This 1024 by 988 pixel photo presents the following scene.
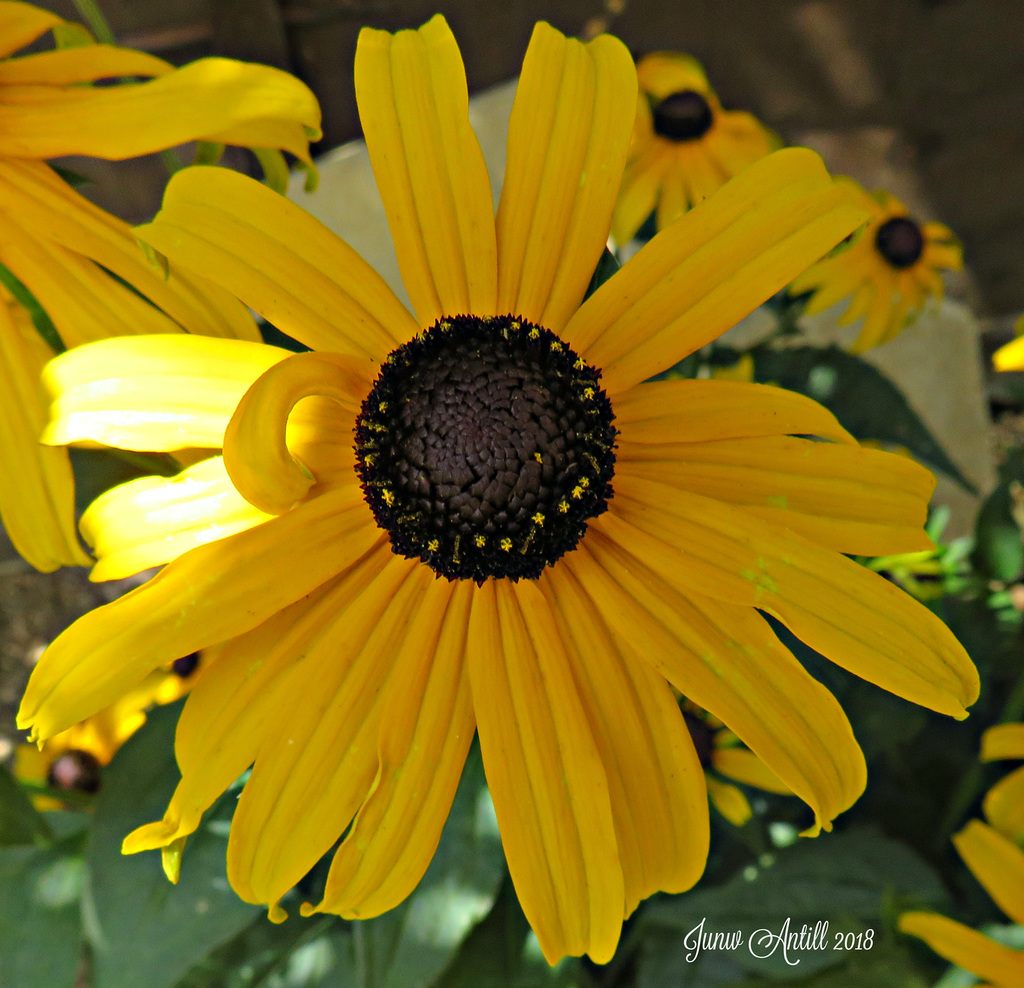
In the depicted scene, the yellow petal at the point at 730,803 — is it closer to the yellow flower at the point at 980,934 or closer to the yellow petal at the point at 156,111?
the yellow flower at the point at 980,934

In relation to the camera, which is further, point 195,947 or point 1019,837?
point 1019,837

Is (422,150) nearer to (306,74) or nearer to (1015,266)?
(306,74)

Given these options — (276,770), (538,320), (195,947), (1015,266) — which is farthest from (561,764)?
(1015,266)

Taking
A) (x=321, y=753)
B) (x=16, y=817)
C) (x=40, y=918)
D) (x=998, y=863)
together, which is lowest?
(x=40, y=918)

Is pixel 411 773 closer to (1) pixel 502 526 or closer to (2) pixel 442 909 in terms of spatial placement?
(1) pixel 502 526

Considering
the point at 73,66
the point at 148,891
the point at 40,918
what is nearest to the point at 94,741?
the point at 40,918

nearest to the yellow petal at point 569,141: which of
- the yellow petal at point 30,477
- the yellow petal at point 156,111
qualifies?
the yellow petal at point 156,111
